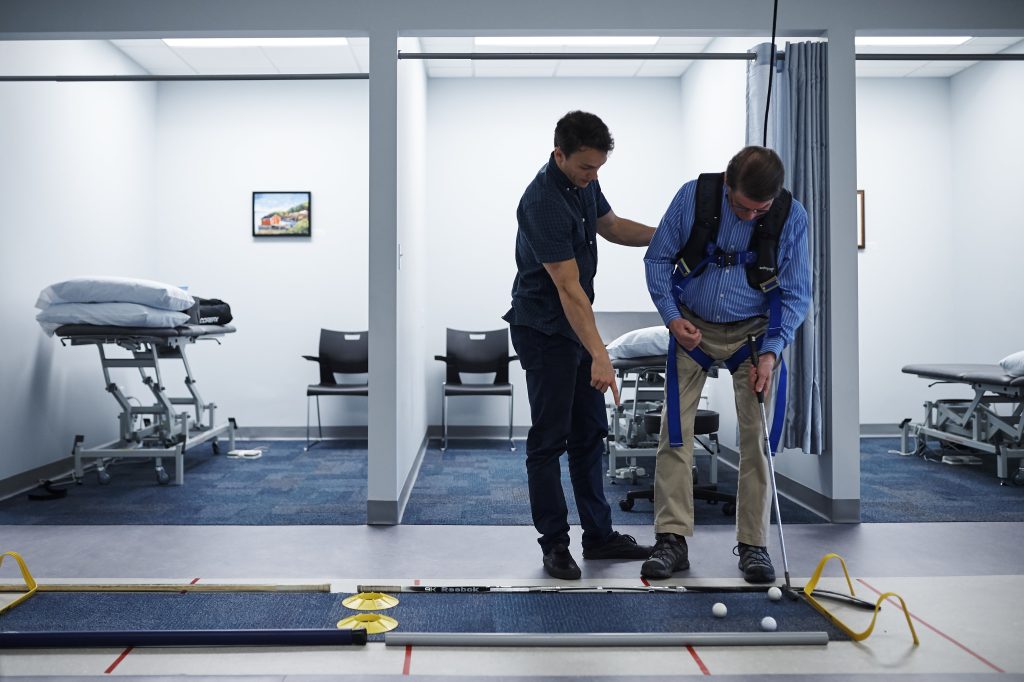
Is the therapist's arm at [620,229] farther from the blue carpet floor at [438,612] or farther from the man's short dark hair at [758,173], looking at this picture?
the blue carpet floor at [438,612]

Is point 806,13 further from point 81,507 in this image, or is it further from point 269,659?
point 81,507

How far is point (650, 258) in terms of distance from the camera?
2.33 metres

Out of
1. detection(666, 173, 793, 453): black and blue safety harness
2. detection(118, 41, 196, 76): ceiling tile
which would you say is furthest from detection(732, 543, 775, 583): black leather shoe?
detection(118, 41, 196, 76): ceiling tile

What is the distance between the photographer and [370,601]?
1999 millimetres

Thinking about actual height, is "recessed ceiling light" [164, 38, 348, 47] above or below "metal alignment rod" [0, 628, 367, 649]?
above

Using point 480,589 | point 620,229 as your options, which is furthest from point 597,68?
point 480,589

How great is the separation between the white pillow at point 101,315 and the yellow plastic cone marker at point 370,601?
7.67 feet

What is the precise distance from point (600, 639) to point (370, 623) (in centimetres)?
57

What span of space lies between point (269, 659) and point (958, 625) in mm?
1685

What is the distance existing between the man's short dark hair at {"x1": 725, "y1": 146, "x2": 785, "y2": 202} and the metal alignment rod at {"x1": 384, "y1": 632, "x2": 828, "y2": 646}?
1147 mm

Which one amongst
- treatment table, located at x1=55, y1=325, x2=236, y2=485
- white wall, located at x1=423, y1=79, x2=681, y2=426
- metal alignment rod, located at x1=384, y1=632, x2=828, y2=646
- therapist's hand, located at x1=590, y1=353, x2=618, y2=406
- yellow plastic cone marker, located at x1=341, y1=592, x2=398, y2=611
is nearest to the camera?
metal alignment rod, located at x1=384, y1=632, x2=828, y2=646

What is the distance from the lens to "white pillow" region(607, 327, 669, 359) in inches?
135

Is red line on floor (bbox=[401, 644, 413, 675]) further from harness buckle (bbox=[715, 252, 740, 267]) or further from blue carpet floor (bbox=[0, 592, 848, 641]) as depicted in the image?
harness buckle (bbox=[715, 252, 740, 267])

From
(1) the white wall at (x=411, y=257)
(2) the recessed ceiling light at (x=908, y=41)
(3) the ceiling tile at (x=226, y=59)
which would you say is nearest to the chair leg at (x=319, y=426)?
(1) the white wall at (x=411, y=257)
